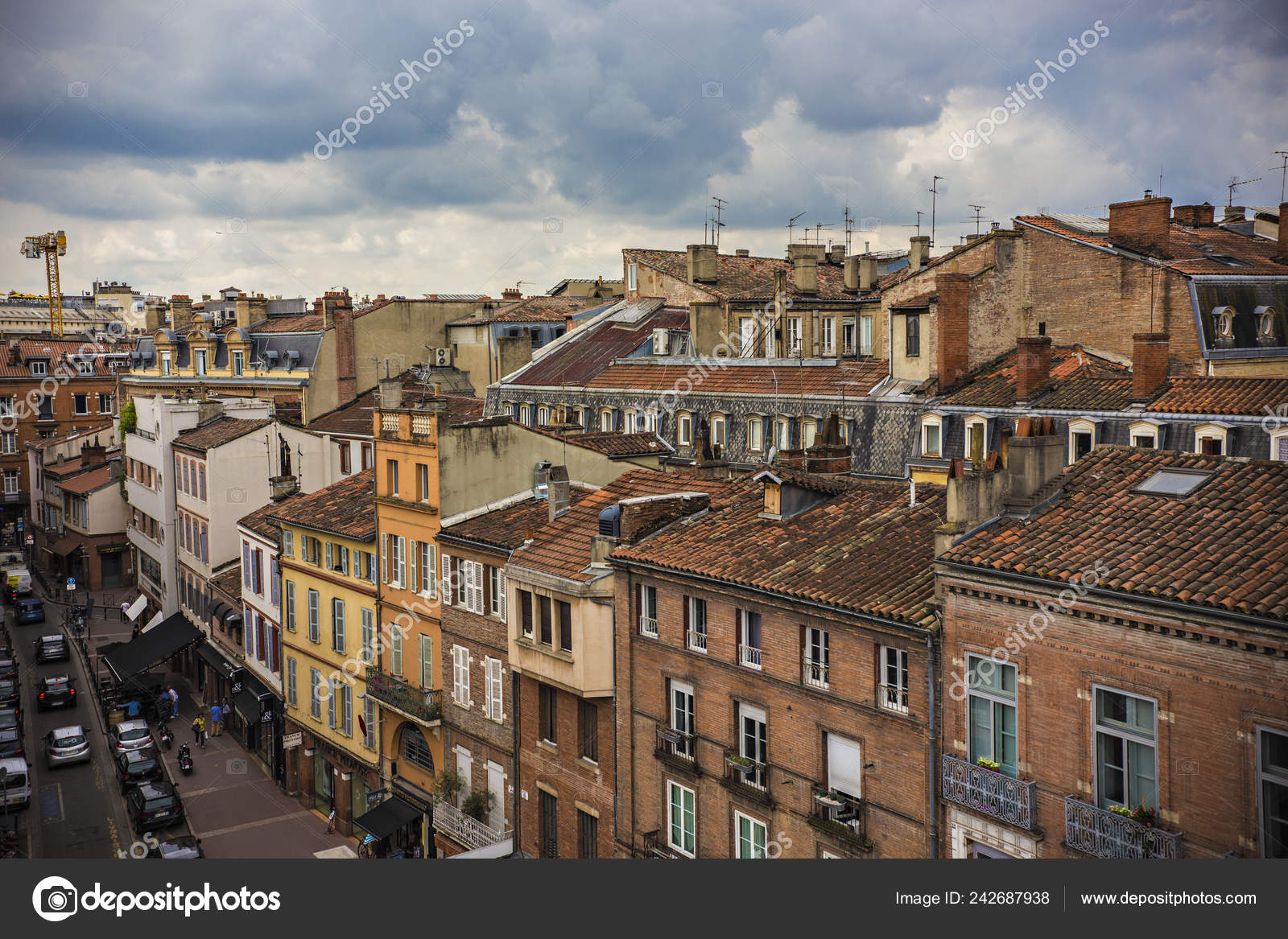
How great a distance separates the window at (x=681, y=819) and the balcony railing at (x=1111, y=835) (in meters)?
9.01

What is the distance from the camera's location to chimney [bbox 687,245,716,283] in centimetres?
5984

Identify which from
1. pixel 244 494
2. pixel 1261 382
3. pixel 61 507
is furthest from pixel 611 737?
pixel 61 507

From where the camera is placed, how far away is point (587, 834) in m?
27.8

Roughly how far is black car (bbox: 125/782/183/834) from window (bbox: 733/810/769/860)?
21.4 meters

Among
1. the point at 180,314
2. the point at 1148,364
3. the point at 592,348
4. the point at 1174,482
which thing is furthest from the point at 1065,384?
the point at 180,314

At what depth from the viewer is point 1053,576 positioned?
16.9 metres

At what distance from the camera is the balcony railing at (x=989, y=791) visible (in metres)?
17.6

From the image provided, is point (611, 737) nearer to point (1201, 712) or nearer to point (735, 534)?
point (735, 534)

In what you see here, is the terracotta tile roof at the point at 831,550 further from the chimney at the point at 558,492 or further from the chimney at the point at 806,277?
the chimney at the point at 806,277

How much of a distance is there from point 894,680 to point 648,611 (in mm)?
7000

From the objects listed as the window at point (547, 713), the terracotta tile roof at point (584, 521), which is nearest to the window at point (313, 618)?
the terracotta tile roof at point (584, 521)

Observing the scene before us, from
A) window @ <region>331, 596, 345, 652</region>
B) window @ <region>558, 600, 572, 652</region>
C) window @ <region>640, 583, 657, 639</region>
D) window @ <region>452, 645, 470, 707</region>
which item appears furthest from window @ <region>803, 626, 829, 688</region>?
window @ <region>331, 596, 345, 652</region>

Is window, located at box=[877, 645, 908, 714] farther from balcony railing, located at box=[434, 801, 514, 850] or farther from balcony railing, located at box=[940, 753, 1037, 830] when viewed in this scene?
balcony railing, located at box=[434, 801, 514, 850]

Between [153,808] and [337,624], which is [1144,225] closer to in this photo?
[337,624]
